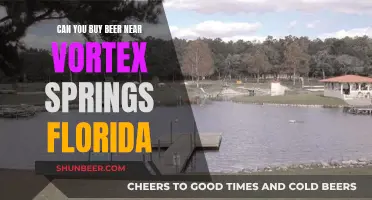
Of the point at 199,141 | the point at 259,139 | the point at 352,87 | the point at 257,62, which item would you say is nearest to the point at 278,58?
the point at 257,62

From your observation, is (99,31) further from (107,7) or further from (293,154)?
(293,154)

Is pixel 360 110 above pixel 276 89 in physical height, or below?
below

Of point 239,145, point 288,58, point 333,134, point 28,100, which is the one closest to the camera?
point 239,145

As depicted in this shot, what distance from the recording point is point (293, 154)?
2009 centimetres

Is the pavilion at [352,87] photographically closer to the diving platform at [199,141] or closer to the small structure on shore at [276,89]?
the small structure on shore at [276,89]

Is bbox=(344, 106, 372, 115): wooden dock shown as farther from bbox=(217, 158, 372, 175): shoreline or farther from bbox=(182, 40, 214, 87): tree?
bbox=(182, 40, 214, 87): tree

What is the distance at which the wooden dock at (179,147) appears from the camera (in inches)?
572

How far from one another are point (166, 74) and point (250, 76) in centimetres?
3498

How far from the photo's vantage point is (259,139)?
81.3 ft

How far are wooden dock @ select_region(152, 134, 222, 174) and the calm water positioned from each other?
62 cm

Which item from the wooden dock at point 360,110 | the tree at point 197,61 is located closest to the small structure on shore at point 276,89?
the tree at point 197,61

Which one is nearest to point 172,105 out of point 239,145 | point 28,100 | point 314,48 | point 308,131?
point 28,100

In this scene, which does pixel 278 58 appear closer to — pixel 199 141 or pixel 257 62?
pixel 257 62

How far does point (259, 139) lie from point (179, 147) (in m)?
6.74
